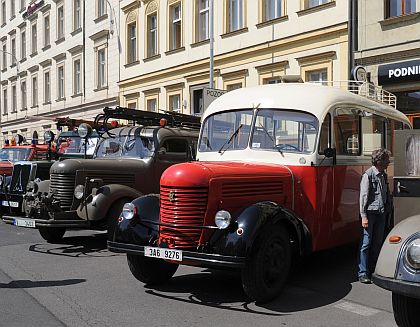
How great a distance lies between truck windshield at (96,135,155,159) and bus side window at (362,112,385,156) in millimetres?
3843

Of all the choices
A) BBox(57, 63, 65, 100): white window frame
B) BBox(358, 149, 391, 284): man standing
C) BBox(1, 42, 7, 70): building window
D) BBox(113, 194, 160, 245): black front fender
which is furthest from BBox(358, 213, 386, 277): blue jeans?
BBox(1, 42, 7, 70): building window

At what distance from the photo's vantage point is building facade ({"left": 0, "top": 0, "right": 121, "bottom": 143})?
27344 millimetres

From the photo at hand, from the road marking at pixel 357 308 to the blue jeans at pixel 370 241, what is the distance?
88cm

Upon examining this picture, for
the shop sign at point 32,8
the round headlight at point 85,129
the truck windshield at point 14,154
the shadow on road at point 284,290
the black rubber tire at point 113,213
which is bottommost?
the shadow on road at point 284,290

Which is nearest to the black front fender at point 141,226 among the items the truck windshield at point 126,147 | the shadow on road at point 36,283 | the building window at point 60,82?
the shadow on road at point 36,283

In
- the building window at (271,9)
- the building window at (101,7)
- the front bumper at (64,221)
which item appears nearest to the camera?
the front bumper at (64,221)

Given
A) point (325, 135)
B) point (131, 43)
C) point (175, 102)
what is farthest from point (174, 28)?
point (325, 135)

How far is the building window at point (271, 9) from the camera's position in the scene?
17.5 metres

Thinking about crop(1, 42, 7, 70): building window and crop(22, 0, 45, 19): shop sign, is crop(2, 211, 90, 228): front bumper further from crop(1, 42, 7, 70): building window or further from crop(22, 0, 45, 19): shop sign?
crop(1, 42, 7, 70): building window

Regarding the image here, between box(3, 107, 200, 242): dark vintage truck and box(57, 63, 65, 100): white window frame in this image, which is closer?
box(3, 107, 200, 242): dark vintage truck

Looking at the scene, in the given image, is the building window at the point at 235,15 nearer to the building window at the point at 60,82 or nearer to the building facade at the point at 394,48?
the building facade at the point at 394,48

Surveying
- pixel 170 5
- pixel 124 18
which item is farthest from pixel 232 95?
pixel 124 18

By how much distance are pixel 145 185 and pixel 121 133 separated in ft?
4.45

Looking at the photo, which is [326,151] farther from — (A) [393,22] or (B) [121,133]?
(A) [393,22]
